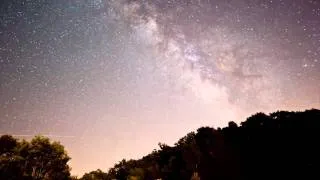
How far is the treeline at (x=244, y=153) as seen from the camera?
19.6 meters

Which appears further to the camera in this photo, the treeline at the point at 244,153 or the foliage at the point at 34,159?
the foliage at the point at 34,159

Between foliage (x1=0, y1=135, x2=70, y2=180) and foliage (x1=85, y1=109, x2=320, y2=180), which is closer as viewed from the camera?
foliage (x1=85, y1=109, x2=320, y2=180)

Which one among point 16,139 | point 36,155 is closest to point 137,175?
point 36,155

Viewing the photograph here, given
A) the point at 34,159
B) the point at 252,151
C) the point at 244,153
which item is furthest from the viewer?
the point at 34,159

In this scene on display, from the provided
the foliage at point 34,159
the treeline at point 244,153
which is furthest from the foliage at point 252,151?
the foliage at point 34,159

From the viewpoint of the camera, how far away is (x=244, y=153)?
74.2ft

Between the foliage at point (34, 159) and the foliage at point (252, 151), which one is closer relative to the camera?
the foliage at point (252, 151)

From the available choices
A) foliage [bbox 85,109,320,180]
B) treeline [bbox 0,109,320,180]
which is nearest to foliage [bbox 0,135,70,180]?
treeline [bbox 0,109,320,180]

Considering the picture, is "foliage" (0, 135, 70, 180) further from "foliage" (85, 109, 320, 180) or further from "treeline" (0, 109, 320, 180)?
"foliage" (85, 109, 320, 180)

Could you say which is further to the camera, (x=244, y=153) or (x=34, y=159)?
(x=34, y=159)

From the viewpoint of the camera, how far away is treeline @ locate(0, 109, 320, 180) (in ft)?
64.4

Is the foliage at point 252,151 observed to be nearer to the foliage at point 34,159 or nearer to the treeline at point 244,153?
the treeline at point 244,153

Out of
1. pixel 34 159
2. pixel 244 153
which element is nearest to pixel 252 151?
pixel 244 153

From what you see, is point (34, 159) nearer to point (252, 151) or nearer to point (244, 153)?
point (244, 153)
